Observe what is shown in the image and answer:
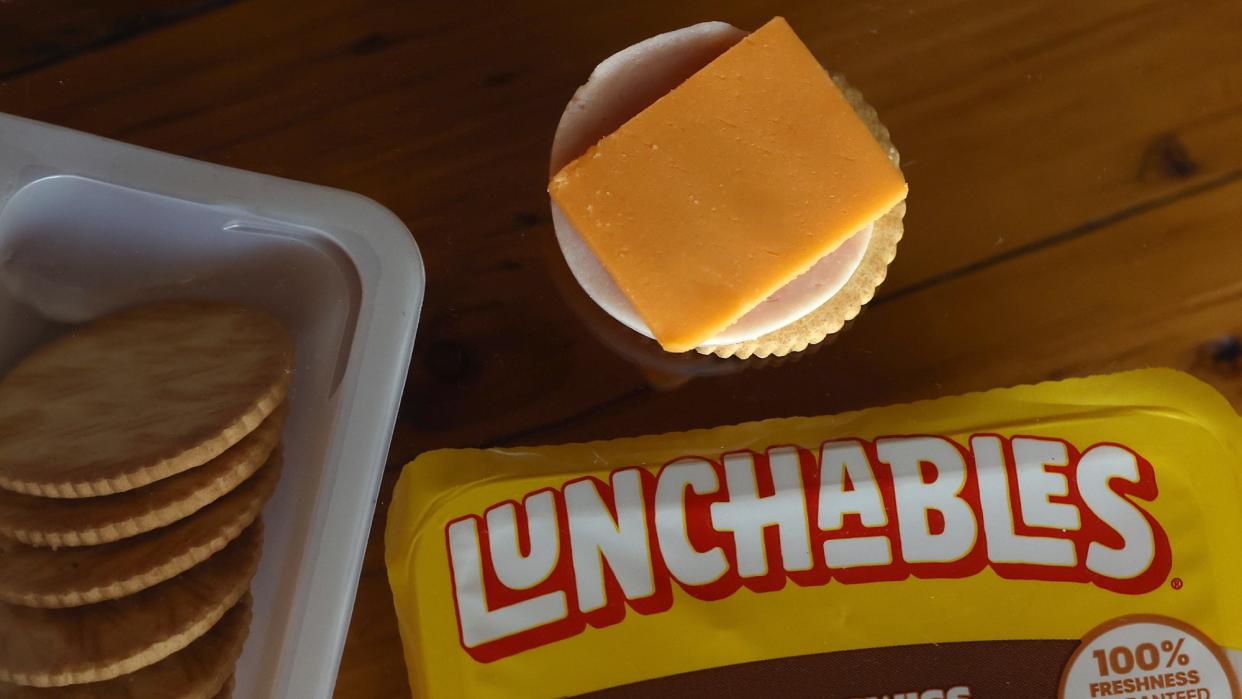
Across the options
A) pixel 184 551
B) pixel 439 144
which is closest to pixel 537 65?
pixel 439 144

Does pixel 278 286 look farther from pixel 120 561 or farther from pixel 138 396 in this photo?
pixel 120 561

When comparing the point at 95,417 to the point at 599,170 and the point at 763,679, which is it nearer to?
the point at 599,170

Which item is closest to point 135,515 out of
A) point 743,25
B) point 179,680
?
point 179,680

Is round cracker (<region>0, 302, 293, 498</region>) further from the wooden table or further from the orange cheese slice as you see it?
the orange cheese slice

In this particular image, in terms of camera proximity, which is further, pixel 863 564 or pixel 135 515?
pixel 863 564

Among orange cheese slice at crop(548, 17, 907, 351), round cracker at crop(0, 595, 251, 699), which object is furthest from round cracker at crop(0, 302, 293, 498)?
orange cheese slice at crop(548, 17, 907, 351)

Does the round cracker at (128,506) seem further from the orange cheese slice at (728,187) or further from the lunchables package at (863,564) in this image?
the orange cheese slice at (728,187)
